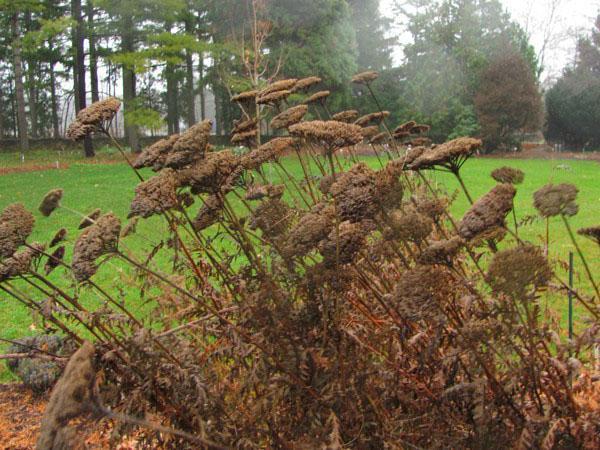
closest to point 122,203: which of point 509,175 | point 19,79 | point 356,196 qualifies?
point 509,175

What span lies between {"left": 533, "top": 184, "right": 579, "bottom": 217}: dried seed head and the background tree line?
25.1 m

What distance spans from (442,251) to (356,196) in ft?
0.78

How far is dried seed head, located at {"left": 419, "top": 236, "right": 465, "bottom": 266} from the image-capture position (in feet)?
4.67

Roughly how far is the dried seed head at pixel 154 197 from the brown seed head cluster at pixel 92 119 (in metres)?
0.41

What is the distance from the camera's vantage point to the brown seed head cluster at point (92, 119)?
1995 millimetres

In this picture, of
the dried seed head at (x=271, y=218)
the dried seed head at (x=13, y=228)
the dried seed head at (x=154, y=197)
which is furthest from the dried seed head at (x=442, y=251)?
the dried seed head at (x=13, y=228)

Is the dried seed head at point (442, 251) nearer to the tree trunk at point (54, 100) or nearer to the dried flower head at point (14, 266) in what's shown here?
the dried flower head at point (14, 266)

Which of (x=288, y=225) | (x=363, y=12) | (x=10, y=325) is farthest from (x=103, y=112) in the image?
(x=363, y=12)

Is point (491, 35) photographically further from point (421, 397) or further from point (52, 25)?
point (421, 397)

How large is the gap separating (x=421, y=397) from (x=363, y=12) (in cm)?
3841

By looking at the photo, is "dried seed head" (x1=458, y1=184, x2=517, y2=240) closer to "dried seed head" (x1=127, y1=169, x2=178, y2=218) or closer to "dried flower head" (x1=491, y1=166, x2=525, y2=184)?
"dried flower head" (x1=491, y1=166, x2=525, y2=184)

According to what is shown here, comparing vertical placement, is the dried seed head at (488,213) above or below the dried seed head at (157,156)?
below

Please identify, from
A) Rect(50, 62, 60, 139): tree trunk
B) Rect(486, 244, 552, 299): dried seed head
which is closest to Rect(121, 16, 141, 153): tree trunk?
Rect(50, 62, 60, 139): tree trunk

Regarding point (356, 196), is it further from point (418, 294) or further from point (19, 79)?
point (19, 79)
